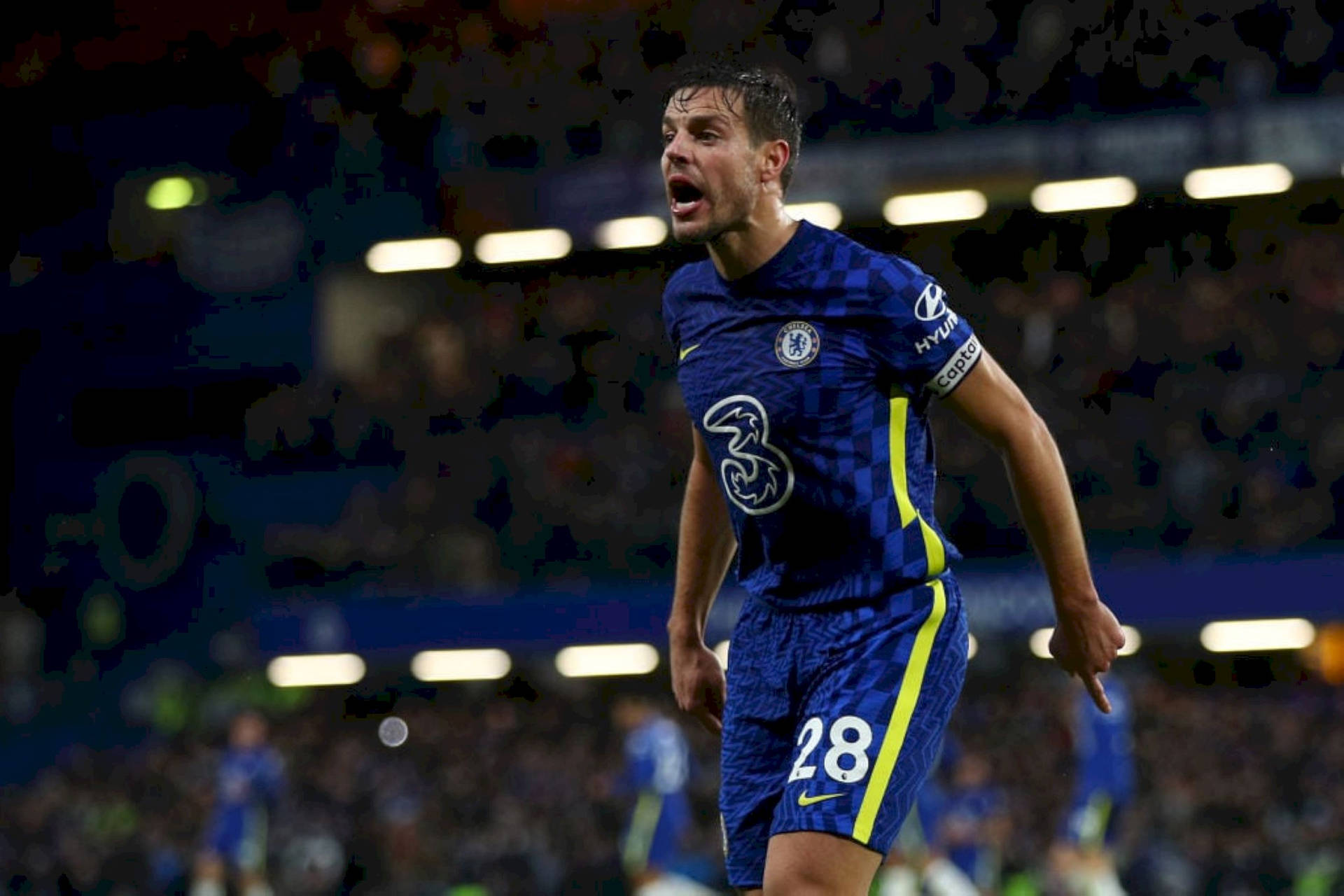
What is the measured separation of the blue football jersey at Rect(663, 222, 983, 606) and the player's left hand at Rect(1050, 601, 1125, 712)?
286 mm

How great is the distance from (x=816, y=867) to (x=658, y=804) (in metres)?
12.0

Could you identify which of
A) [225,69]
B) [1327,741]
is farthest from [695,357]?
[225,69]

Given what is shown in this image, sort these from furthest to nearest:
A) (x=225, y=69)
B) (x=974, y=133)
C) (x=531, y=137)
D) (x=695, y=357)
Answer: (x=225, y=69)
(x=531, y=137)
(x=974, y=133)
(x=695, y=357)

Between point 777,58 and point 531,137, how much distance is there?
3.01m

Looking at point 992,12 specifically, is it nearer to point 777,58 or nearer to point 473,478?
point 777,58

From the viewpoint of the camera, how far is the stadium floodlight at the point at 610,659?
20297 mm

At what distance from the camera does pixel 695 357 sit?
425 cm

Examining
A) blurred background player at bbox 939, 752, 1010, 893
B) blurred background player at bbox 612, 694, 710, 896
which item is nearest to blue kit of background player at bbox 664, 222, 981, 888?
blurred background player at bbox 939, 752, 1010, 893

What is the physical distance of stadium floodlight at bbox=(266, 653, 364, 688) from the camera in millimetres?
21312

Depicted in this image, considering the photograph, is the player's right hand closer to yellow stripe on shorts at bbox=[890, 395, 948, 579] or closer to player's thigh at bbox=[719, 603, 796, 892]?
player's thigh at bbox=[719, 603, 796, 892]

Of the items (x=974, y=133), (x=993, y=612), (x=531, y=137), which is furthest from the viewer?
(x=531, y=137)

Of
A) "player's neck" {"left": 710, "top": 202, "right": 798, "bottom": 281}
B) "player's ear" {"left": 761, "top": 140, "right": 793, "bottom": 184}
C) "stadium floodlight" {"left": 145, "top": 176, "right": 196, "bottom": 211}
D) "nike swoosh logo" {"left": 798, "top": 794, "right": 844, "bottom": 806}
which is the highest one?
"stadium floodlight" {"left": 145, "top": 176, "right": 196, "bottom": 211}

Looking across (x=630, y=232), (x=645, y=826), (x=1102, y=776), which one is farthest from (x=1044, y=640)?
(x=630, y=232)

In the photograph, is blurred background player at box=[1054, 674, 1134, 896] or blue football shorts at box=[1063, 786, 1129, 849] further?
blue football shorts at box=[1063, 786, 1129, 849]
